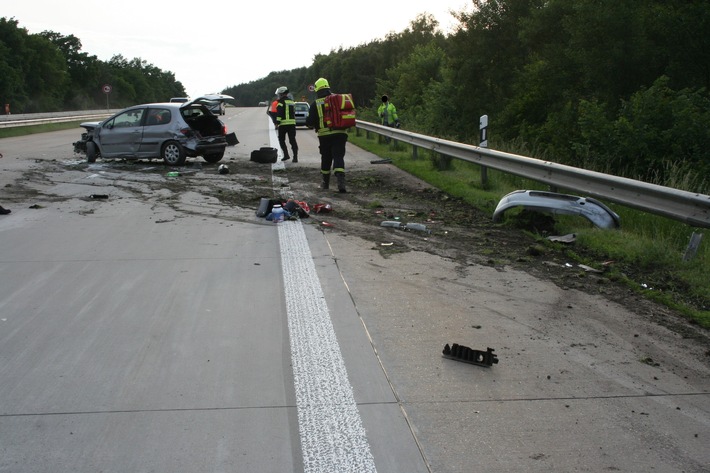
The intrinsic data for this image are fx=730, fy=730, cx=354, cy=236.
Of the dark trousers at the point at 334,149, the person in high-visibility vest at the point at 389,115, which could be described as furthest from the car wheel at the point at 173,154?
the person in high-visibility vest at the point at 389,115

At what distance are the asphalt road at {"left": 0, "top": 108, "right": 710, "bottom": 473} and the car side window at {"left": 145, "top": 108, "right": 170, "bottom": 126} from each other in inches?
414

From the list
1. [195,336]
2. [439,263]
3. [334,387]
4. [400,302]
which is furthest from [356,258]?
[334,387]

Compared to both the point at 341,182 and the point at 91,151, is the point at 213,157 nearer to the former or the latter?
the point at 91,151

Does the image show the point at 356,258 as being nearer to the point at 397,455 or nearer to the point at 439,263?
the point at 439,263

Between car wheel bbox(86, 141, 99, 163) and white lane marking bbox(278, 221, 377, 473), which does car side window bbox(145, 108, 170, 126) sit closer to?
car wheel bbox(86, 141, 99, 163)

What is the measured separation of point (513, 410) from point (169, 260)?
4706 millimetres

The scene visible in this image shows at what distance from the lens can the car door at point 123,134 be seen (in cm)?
Result: 1834

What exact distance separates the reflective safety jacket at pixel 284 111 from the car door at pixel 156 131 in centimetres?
286

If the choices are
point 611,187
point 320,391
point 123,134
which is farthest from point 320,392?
point 123,134

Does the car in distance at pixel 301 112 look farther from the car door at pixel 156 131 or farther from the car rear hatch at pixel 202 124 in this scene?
the car door at pixel 156 131

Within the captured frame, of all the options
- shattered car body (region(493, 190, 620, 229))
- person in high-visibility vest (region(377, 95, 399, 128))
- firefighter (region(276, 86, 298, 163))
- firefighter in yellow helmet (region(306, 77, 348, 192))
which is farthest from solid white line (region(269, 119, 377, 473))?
person in high-visibility vest (region(377, 95, 399, 128))

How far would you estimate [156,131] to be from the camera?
59.6 ft

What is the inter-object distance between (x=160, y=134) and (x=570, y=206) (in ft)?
38.9

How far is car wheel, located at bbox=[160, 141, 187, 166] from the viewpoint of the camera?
17922 mm
